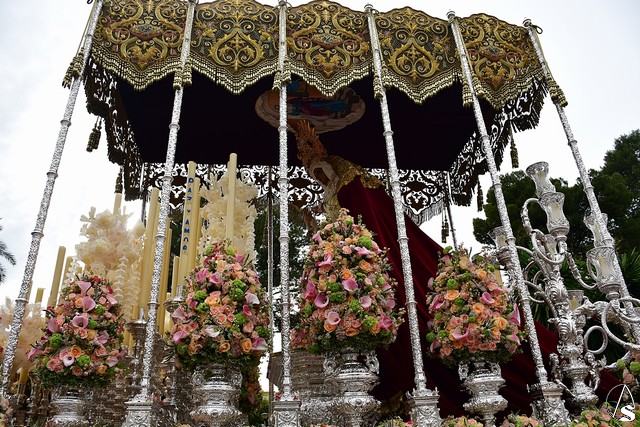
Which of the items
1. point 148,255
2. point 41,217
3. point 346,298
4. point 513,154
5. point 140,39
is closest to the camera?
point 346,298

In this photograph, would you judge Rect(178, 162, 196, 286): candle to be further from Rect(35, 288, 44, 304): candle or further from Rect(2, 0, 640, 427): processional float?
Rect(35, 288, 44, 304): candle

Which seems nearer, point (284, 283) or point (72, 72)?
point (284, 283)

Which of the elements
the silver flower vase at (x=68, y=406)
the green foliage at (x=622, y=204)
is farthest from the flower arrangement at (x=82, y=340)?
the green foliage at (x=622, y=204)

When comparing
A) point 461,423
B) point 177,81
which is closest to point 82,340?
point 177,81

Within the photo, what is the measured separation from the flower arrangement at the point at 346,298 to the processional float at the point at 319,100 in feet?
0.81

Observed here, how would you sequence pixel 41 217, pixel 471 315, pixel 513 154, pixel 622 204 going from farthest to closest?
pixel 622 204 → pixel 513 154 → pixel 41 217 → pixel 471 315

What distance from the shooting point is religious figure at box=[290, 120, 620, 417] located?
507cm

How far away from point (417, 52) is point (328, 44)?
1.08 metres

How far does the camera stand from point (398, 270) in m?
5.71

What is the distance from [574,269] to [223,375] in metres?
3.88

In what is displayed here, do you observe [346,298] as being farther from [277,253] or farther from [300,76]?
[277,253]

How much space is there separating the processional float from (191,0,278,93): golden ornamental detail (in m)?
0.02

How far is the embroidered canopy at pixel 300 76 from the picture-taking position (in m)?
5.66

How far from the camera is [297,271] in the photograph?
46.2ft
